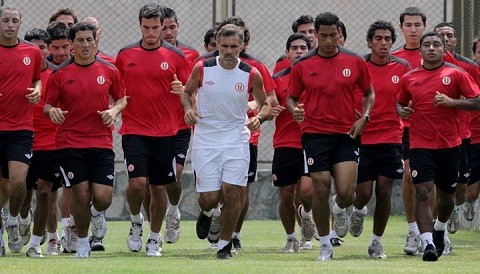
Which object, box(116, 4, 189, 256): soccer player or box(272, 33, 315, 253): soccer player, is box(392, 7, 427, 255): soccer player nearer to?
box(272, 33, 315, 253): soccer player

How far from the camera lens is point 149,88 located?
1667 cm

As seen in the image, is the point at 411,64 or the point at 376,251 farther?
the point at 411,64

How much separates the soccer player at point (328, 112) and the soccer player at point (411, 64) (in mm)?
1610

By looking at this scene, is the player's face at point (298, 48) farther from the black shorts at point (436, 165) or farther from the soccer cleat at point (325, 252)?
the soccer cleat at point (325, 252)

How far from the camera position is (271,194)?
24.7m

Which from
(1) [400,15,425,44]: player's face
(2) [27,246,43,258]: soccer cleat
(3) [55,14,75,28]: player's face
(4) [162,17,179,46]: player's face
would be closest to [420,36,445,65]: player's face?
(1) [400,15,425,44]: player's face

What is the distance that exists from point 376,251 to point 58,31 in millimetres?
4444

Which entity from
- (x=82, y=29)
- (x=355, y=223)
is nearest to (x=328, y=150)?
(x=355, y=223)

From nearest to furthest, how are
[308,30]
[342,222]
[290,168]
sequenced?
1. [342,222]
2. [290,168]
3. [308,30]

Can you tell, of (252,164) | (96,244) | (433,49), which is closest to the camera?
(433,49)

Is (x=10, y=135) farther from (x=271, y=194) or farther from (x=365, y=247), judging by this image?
(x=271, y=194)

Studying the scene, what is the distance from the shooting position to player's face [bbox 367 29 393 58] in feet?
54.3

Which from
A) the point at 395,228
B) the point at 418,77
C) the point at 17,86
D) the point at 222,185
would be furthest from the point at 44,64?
the point at 395,228

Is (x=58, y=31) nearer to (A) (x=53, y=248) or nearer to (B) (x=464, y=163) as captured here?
(A) (x=53, y=248)
